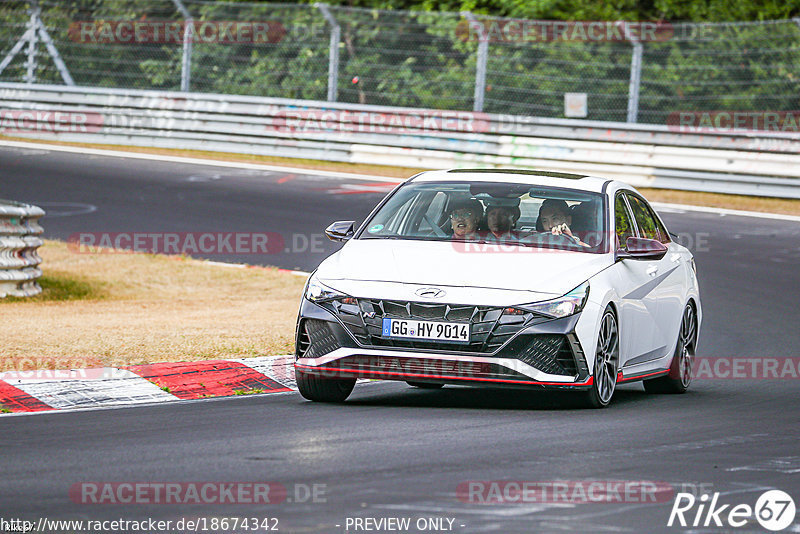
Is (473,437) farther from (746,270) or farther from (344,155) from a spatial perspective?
(344,155)

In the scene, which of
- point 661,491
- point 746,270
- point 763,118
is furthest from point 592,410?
point 763,118

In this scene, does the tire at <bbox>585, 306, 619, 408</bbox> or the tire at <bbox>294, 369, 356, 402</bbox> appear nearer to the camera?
the tire at <bbox>585, 306, 619, 408</bbox>

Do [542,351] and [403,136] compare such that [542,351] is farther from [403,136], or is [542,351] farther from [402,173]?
[403,136]

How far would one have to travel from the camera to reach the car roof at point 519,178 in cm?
981

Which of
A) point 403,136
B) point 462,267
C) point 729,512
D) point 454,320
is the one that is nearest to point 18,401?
point 454,320

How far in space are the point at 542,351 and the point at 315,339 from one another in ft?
4.55

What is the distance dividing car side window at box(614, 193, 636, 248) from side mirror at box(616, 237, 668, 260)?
122mm

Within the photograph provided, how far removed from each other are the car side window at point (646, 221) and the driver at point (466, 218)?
136cm

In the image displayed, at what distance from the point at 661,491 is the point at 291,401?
3356 millimetres

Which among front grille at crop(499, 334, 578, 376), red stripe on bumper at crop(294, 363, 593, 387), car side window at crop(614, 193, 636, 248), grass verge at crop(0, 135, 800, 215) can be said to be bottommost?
grass verge at crop(0, 135, 800, 215)

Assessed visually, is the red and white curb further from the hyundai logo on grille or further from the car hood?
the hyundai logo on grille

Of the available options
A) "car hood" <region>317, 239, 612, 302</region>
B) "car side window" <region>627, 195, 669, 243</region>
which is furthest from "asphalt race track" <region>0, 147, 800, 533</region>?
"car side window" <region>627, 195, 669, 243</region>

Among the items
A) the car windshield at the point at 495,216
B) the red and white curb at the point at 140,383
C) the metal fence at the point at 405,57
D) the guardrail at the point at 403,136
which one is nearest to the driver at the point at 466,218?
the car windshield at the point at 495,216

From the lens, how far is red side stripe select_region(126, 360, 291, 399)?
9.42 m
